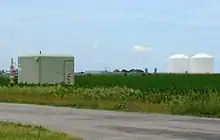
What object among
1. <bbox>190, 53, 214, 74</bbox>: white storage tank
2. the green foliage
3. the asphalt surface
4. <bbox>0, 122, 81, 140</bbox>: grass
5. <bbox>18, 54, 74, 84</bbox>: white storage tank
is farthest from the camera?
<bbox>190, 53, 214, 74</bbox>: white storage tank

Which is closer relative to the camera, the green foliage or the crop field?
the crop field

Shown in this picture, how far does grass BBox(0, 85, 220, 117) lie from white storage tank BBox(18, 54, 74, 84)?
9.16 meters

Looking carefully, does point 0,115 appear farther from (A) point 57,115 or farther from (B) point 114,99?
(B) point 114,99

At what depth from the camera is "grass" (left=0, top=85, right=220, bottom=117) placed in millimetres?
25453

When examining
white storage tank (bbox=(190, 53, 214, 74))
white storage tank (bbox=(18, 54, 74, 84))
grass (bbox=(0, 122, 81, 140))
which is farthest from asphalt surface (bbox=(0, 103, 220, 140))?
white storage tank (bbox=(190, 53, 214, 74))

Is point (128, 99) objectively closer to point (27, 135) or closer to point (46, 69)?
point (27, 135)

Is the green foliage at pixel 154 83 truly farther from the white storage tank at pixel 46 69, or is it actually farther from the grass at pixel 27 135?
the grass at pixel 27 135

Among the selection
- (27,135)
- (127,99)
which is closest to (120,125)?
(27,135)

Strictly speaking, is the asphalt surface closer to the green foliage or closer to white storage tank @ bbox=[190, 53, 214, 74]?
the green foliage

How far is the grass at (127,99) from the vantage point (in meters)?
25.5

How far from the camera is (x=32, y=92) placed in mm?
39594

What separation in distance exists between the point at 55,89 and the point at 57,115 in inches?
642

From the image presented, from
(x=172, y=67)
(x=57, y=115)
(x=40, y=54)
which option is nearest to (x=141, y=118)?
(x=57, y=115)

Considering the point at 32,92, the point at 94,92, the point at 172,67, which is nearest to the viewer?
the point at 94,92
